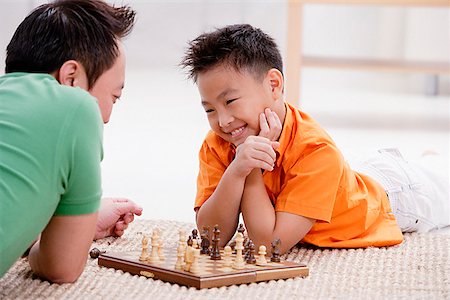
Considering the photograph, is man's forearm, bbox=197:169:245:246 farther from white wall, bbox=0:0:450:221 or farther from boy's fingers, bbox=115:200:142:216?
white wall, bbox=0:0:450:221

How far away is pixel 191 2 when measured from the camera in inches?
198

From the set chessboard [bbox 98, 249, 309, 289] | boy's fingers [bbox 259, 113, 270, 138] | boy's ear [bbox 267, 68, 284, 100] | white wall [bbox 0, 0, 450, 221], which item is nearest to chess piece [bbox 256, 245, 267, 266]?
chessboard [bbox 98, 249, 309, 289]

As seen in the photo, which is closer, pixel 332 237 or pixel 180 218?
pixel 332 237

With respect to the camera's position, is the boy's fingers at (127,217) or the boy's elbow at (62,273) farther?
the boy's fingers at (127,217)

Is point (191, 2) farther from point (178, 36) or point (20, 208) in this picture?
point (20, 208)

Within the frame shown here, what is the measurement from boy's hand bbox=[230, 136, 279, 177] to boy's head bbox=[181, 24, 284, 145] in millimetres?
61

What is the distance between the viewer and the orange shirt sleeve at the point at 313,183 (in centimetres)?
160

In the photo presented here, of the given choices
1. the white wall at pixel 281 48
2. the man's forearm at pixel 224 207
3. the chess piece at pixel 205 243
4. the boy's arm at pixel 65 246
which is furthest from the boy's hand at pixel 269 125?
the white wall at pixel 281 48

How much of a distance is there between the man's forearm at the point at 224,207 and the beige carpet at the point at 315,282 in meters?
0.12

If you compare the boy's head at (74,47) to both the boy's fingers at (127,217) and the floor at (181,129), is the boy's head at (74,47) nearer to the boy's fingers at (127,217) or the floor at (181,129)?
the boy's fingers at (127,217)

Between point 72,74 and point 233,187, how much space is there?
0.36 meters

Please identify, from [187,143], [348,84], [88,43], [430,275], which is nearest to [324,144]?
[430,275]

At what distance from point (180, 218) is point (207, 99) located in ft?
1.75

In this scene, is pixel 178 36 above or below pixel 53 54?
below
